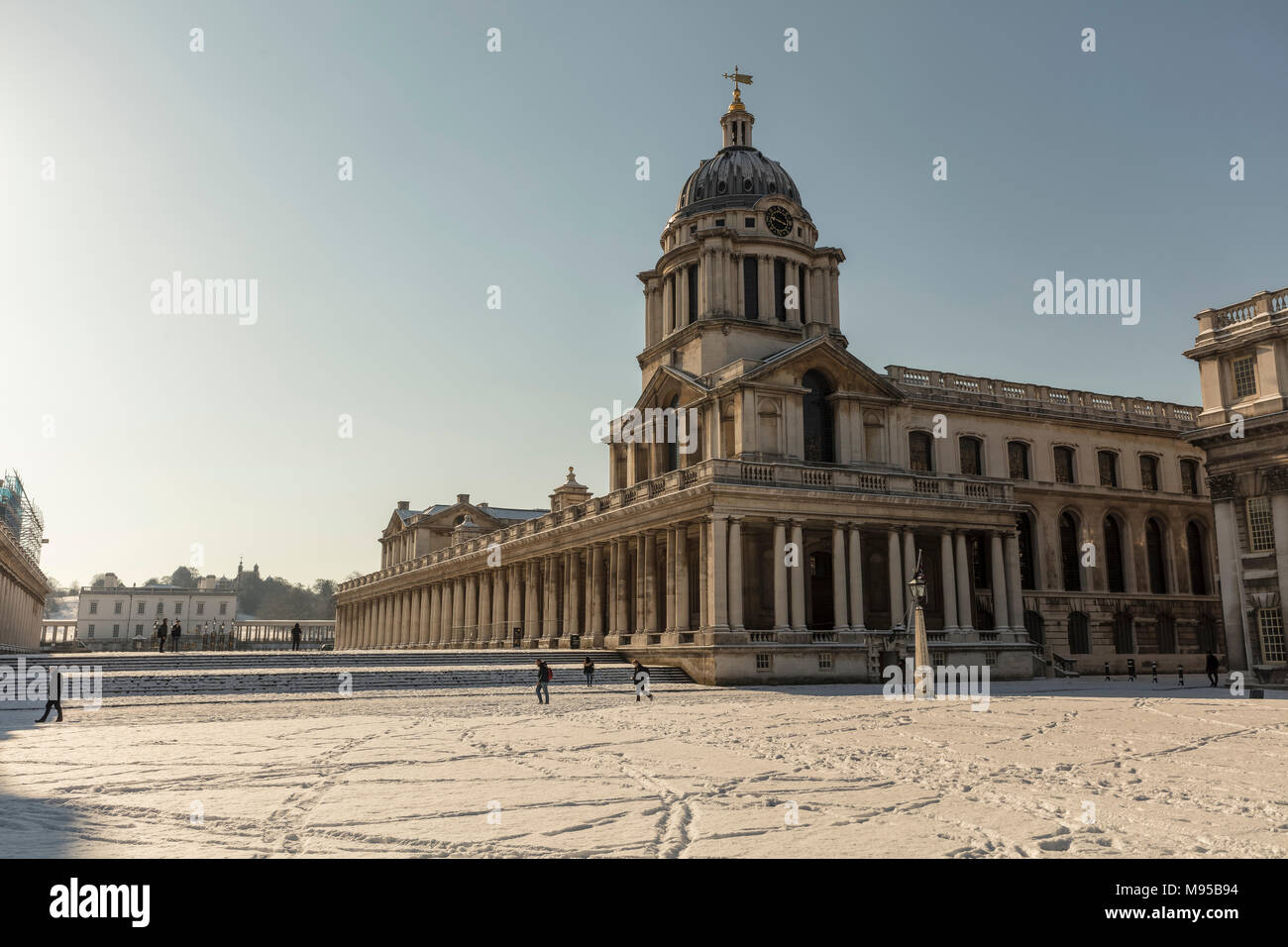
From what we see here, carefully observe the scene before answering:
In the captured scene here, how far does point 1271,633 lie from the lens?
37.4 m

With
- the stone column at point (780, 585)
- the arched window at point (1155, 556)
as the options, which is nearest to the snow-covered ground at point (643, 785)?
the stone column at point (780, 585)

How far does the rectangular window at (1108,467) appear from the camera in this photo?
54312 mm

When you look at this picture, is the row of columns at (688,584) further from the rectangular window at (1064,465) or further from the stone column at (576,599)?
the rectangular window at (1064,465)

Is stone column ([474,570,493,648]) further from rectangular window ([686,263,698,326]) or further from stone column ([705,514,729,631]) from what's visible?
stone column ([705,514,729,631])

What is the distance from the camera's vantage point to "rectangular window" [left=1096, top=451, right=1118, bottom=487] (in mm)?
54312

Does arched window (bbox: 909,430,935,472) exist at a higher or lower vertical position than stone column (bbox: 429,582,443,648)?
higher

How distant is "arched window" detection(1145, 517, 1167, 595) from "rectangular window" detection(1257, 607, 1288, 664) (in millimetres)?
16203

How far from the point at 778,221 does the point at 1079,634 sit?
27.3 metres

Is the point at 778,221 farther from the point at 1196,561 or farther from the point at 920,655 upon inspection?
the point at 1196,561

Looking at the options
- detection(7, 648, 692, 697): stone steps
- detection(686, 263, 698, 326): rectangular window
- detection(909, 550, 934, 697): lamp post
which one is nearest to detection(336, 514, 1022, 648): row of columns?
detection(7, 648, 692, 697): stone steps

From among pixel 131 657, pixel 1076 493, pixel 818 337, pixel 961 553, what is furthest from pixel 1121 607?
pixel 131 657

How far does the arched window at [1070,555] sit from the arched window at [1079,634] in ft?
4.87
